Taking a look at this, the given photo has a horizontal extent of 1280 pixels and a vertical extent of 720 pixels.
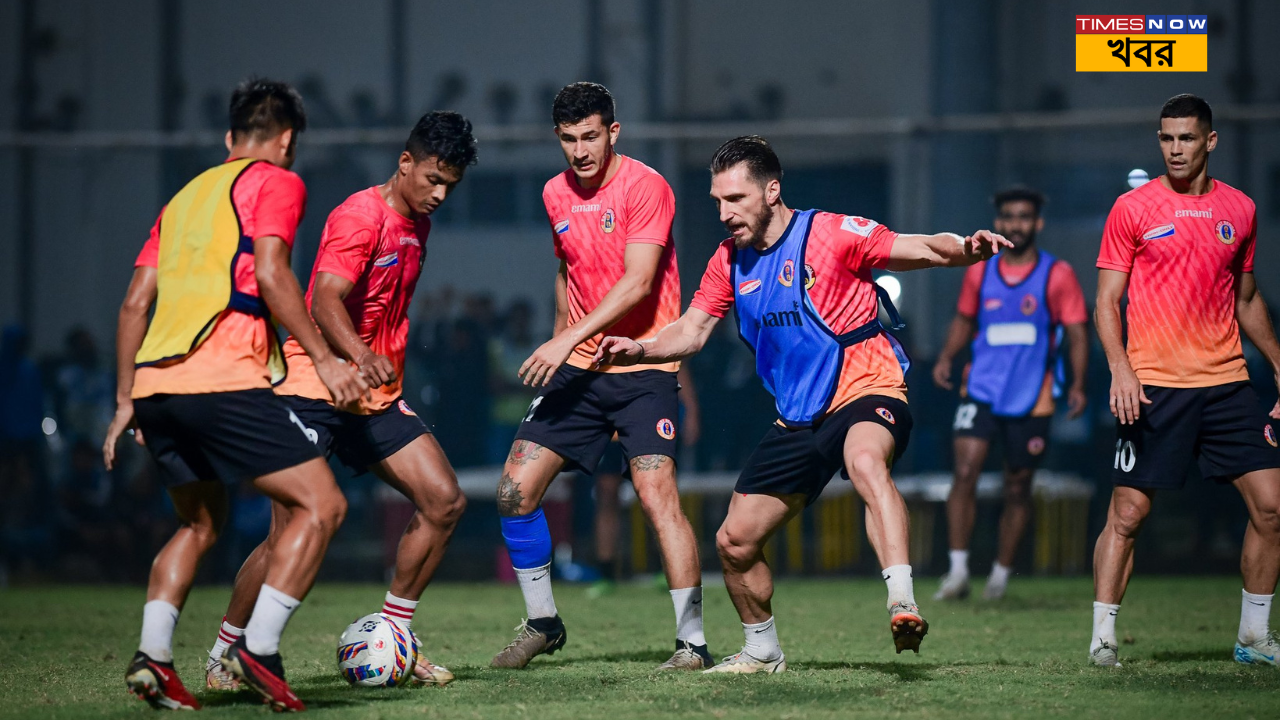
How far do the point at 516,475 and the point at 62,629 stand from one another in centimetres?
332

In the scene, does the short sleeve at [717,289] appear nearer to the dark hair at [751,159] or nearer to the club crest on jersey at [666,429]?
the dark hair at [751,159]

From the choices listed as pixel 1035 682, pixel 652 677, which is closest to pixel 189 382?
pixel 652 677

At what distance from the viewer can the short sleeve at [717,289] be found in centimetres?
550

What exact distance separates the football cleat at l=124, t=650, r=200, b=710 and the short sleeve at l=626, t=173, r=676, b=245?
2539mm

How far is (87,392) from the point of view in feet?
36.3

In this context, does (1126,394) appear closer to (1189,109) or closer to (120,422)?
(1189,109)

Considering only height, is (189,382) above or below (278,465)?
above

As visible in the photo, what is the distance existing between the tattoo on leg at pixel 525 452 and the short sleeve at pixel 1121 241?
2.54m

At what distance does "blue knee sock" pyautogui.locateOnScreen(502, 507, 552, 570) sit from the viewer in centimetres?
589

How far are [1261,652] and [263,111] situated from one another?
4.57 m

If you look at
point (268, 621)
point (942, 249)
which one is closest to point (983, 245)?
point (942, 249)

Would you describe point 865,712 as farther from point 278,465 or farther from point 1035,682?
point 278,465

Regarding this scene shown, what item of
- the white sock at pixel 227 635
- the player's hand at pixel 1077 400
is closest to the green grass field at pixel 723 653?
the white sock at pixel 227 635

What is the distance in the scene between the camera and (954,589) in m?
8.83
